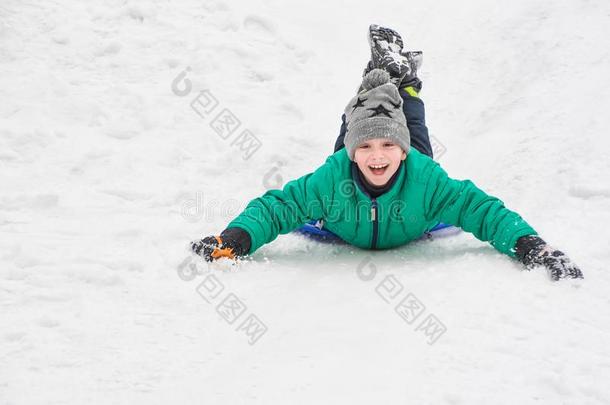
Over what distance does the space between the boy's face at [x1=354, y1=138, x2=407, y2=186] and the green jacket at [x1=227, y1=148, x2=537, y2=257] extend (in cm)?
6

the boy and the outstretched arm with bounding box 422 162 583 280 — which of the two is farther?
the boy

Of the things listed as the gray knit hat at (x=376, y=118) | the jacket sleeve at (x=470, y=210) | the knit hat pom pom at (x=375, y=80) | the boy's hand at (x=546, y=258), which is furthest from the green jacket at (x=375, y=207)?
the knit hat pom pom at (x=375, y=80)

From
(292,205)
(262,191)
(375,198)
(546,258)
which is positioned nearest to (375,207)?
(375,198)

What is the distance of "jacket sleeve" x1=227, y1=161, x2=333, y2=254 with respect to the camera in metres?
2.61

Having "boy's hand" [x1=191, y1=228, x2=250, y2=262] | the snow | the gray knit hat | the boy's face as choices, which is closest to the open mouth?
the boy's face

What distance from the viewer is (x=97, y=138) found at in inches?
134

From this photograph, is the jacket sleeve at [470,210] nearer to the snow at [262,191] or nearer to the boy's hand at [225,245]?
the snow at [262,191]

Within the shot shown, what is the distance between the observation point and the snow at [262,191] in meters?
1.63

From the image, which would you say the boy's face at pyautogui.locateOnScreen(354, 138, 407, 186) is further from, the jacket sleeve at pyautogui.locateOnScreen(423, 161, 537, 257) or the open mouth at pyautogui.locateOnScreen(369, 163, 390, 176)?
the jacket sleeve at pyautogui.locateOnScreen(423, 161, 537, 257)

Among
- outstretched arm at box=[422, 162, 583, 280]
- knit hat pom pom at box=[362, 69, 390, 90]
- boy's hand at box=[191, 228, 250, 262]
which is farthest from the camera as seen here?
knit hat pom pom at box=[362, 69, 390, 90]

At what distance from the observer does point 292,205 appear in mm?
2670

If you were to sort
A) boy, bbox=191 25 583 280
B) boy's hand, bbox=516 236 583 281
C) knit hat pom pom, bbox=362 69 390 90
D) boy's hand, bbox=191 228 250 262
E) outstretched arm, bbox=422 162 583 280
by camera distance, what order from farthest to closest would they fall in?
knit hat pom pom, bbox=362 69 390 90, boy, bbox=191 25 583 280, boy's hand, bbox=191 228 250 262, outstretched arm, bbox=422 162 583 280, boy's hand, bbox=516 236 583 281

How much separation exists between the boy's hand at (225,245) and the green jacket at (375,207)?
46mm

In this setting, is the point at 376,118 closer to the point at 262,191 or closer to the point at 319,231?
the point at 319,231
